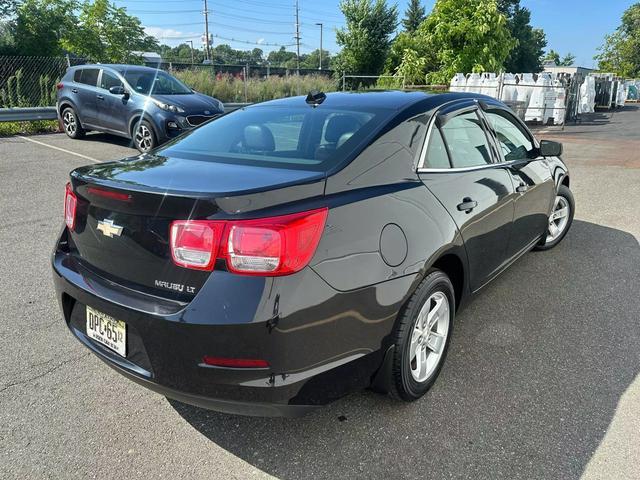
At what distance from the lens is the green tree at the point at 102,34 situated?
68.6 feet

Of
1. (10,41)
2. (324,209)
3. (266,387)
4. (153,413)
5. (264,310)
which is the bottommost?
(153,413)

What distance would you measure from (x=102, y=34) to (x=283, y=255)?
23089mm

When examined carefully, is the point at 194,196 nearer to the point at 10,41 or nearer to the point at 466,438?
the point at 466,438

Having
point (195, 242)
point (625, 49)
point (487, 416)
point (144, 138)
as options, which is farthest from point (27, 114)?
point (625, 49)

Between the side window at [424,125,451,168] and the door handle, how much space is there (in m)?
0.23

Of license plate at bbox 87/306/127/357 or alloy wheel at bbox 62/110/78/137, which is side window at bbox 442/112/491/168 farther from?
alloy wheel at bbox 62/110/78/137

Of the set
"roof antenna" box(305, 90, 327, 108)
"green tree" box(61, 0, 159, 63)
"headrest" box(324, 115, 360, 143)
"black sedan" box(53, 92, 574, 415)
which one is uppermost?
"green tree" box(61, 0, 159, 63)

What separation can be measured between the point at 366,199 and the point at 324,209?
276mm

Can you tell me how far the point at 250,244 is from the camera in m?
1.90

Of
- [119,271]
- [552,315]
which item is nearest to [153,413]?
[119,271]

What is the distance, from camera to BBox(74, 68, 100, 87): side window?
10.7m

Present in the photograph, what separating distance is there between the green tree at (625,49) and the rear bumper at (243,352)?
71190 millimetres

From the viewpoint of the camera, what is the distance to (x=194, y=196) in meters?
1.98

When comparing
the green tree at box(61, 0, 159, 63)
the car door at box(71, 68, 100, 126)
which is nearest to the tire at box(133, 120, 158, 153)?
the car door at box(71, 68, 100, 126)
